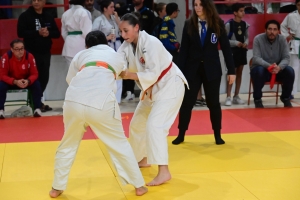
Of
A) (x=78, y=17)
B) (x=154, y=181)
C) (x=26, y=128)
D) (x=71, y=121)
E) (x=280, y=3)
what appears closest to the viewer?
(x=71, y=121)

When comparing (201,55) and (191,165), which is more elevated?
(201,55)

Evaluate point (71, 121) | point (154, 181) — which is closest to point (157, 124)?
point (154, 181)

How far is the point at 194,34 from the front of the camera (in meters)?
6.17

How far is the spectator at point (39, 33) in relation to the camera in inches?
351

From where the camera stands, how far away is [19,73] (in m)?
8.49

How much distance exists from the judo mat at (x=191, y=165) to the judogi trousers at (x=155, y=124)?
1.01 ft

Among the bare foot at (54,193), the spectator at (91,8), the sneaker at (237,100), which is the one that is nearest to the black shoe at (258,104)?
the sneaker at (237,100)

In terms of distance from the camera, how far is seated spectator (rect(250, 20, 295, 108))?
8.90 meters

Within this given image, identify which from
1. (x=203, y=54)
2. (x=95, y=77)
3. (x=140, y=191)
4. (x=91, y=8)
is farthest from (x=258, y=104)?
(x=95, y=77)

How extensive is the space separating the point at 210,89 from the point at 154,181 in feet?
5.88

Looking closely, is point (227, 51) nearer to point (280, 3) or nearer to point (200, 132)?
point (200, 132)

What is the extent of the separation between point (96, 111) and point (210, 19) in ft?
7.63

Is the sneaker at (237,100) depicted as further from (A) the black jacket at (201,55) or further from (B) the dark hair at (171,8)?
(A) the black jacket at (201,55)

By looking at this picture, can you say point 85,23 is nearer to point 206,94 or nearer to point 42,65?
point 42,65
